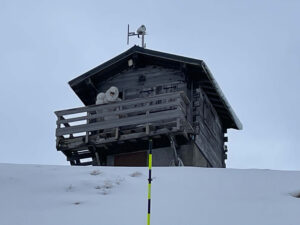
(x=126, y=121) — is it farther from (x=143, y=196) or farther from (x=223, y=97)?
(x=143, y=196)

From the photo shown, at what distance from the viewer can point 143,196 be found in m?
14.1

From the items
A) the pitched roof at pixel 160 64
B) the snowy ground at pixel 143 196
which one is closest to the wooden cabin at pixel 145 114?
the pitched roof at pixel 160 64

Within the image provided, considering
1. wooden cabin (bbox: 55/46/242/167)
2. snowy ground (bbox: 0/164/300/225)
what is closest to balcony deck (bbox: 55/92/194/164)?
wooden cabin (bbox: 55/46/242/167)

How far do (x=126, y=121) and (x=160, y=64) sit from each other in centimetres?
302

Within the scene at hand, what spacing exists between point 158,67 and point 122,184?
10102 millimetres

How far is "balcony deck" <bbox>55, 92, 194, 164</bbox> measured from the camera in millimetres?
22250

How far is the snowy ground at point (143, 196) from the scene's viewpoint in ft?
40.9

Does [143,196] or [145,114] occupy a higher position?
[145,114]

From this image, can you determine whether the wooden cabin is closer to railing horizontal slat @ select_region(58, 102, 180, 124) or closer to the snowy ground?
railing horizontal slat @ select_region(58, 102, 180, 124)

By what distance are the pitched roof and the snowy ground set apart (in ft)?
23.9

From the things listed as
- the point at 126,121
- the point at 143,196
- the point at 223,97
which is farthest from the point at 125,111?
the point at 143,196

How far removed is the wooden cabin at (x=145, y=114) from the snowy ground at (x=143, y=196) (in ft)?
17.6

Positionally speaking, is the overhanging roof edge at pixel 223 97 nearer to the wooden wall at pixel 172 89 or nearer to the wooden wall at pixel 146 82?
the wooden wall at pixel 172 89

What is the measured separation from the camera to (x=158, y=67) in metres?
24.7
